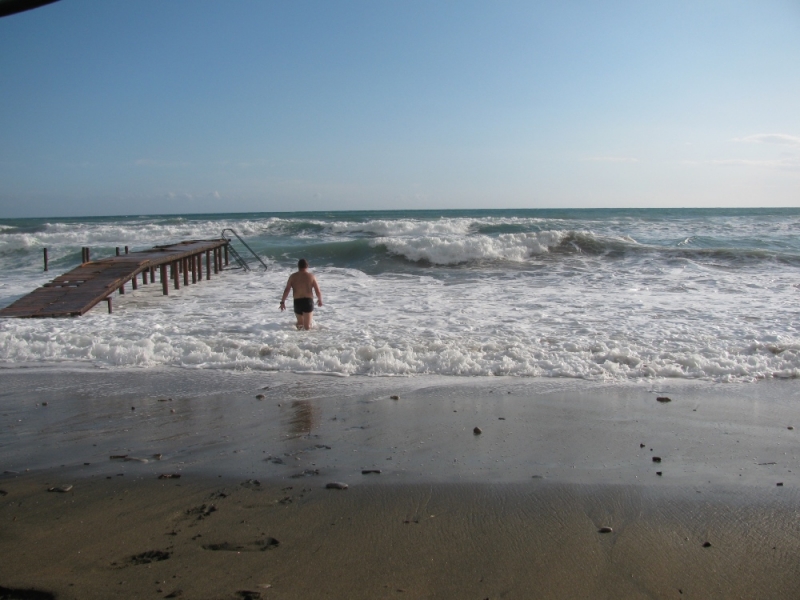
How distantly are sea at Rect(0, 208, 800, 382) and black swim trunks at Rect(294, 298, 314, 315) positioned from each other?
295mm

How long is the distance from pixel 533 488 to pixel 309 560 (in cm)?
152

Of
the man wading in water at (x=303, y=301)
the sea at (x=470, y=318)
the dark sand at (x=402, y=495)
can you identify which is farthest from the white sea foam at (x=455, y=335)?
the dark sand at (x=402, y=495)

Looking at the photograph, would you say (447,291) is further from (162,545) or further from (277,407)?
(162,545)

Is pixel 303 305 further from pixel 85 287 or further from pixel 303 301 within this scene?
pixel 85 287

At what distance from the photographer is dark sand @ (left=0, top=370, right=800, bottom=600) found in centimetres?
269

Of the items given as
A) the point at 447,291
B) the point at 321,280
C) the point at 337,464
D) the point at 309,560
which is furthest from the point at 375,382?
the point at 321,280

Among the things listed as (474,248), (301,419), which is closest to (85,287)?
(301,419)

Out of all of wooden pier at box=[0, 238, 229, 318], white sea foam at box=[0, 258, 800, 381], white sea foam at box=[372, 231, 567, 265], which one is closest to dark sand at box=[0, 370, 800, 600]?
white sea foam at box=[0, 258, 800, 381]

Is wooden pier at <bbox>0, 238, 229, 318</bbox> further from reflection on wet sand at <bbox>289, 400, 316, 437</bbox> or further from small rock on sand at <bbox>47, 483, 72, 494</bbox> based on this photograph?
small rock on sand at <bbox>47, 483, 72, 494</bbox>

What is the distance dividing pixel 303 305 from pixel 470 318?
2809 millimetres

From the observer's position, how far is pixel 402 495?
3541 millimetres

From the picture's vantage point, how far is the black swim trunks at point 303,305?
9.13 meters

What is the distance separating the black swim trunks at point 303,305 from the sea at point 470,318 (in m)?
0.29

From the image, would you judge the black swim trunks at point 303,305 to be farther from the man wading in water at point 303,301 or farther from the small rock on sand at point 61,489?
the small rock on sand at point 61,489
